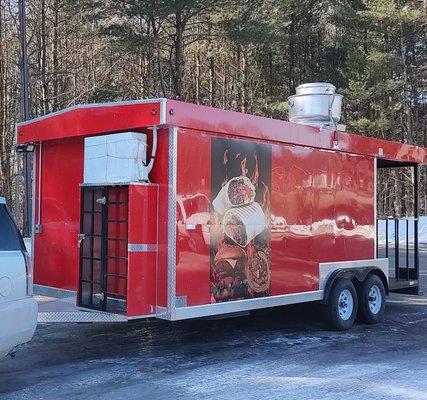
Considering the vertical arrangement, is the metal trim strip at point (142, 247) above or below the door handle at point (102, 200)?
below

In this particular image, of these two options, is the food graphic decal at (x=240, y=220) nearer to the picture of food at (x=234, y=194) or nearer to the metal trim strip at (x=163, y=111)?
the picture of food at (x=234, y=194)

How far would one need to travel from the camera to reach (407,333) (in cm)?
849

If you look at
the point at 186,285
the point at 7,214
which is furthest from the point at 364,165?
the point at 7,214

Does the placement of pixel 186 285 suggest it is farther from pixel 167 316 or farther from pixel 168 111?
pixel 168 111

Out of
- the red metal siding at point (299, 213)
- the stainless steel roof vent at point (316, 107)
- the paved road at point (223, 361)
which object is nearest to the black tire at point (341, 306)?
the paved road at point (223, 361)

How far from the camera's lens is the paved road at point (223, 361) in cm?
570

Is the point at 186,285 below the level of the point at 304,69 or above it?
below

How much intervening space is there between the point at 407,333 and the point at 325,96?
3.63m

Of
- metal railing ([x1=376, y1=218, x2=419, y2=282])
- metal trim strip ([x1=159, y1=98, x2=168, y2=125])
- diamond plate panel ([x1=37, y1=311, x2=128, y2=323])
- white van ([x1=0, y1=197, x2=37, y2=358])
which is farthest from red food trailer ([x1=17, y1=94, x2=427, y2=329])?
metal railing ([x1=376, y1=218, x2=419, y2=282])

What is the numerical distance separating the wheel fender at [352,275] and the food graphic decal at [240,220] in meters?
1.19

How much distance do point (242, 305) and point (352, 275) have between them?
7.67ft

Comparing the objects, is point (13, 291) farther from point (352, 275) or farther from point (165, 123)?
point (352, 275)

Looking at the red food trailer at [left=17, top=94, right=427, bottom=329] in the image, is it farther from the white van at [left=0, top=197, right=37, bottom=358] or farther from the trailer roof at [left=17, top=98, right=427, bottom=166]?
the white van at [left=0, top=197, right=37, bottom=358]

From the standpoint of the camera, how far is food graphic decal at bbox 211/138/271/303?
7.00 m
